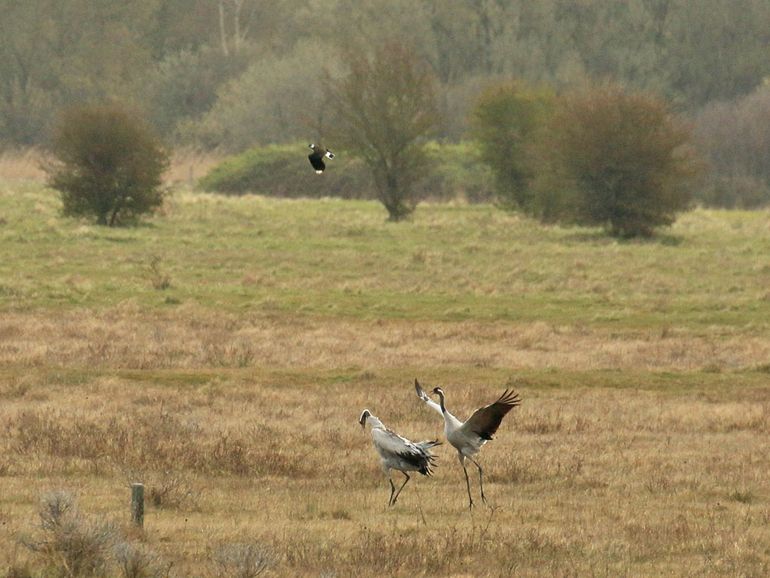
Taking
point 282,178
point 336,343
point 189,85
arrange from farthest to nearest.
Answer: point 189,85, point 282,178, point 336,343

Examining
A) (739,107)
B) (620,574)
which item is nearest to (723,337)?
(620,574)

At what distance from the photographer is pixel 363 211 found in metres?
57.5

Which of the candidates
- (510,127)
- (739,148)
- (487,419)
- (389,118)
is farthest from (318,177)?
(487,419)

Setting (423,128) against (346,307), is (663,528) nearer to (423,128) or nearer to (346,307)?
(346,307)

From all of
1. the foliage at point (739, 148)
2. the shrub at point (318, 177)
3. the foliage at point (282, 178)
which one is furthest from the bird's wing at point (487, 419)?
the foliage at point (739, 148)

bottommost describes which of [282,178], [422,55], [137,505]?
[137,505]

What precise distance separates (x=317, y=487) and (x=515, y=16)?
3123 inches

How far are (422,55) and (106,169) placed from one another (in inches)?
1862

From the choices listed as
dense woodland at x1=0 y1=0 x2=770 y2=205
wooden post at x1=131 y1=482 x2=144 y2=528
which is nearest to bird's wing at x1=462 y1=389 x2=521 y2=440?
wooden post at x1=131 y1=482 x2=144 y2=528

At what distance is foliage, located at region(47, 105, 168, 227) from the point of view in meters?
45.1

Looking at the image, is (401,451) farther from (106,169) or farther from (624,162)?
(624,162)

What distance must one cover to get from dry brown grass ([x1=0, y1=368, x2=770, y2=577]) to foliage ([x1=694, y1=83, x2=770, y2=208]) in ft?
175

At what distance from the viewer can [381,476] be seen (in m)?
13.7

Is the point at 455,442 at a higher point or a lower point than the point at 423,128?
lower
